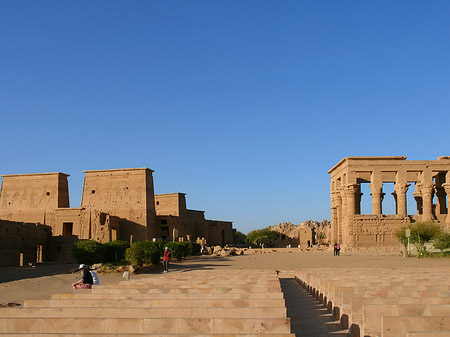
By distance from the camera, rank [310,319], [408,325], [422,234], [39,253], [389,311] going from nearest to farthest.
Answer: [408,325] → [389,311] → [310,319] → [422,234] → [39,253]

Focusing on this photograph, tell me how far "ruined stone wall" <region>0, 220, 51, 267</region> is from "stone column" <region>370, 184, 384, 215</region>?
2756cm

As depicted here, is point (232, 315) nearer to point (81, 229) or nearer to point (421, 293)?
point (421, 293)

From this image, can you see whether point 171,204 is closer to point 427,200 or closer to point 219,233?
point 219,233

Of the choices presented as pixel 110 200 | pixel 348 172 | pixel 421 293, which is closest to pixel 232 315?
pixel 421 293

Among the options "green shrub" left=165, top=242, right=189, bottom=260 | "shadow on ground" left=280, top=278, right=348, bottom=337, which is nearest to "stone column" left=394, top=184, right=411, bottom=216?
"green shrub" left=165, top=242, right=189, bottom=260

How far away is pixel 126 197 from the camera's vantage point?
4481cm

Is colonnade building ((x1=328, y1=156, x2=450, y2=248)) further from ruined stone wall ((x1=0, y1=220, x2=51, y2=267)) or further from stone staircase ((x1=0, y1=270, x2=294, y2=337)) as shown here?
stone staircase ((x1=0, y1=270, x2=294, y2=337))

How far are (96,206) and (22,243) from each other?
46.3 ft

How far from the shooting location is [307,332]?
6.66 meters

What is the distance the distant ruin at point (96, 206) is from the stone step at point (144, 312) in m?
34.5

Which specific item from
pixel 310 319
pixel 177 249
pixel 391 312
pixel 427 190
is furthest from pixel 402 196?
pixel 391 312

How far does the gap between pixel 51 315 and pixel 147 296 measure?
5.22 feet

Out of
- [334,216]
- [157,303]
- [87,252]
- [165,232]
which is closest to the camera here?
[157,303]

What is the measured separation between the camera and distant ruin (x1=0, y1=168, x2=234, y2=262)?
42.1 meters
